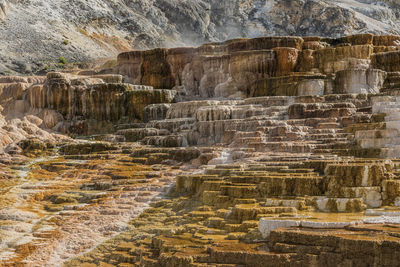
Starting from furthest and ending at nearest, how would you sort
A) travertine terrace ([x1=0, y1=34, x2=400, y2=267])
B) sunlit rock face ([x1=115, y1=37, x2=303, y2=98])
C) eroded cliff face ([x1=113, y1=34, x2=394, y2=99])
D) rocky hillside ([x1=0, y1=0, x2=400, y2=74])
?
→ 1. rocky hillside ([x1=0, y1=0, x2=400, y2=74])
2. sunlit rock face ([x1=115, y1=37, x2=303, y2=98])
3. eroded cliff face ([x1=113, y1=34, x2=394, y2=99])
4. travertine terrace ([x1=0, y1=34, x2=400, y2=267])

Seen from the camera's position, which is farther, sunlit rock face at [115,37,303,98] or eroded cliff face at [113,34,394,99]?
sunlit rock face at [115,37,303,98]

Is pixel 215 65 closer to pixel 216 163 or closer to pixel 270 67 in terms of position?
pixel 270 67

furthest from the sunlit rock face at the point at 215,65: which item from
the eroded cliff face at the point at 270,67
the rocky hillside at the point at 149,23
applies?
the rocky hillside at the point at 149,23

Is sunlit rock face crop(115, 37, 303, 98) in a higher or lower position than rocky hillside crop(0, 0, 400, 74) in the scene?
lower

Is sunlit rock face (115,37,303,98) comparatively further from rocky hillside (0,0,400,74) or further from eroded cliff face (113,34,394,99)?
rocky hillside (0,0,400,74)

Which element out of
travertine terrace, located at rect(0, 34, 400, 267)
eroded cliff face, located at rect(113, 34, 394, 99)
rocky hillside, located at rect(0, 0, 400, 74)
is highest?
rocky hillside, located at rect(0, 0, 400, 74)

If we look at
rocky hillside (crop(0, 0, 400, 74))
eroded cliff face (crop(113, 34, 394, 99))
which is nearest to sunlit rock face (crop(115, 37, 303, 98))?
eroded cliff face (crop(113, 34, 394, 99))

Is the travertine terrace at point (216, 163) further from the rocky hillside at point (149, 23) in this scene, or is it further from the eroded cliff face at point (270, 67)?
the rocky hillside at point (149, 23)

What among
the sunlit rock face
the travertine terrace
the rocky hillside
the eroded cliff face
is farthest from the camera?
A: the rocky hillside
